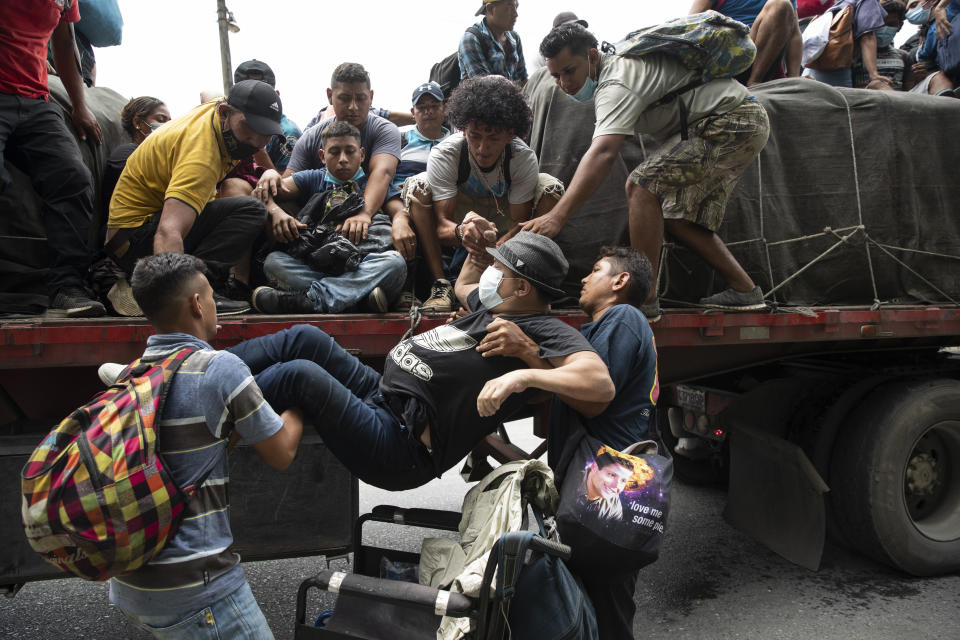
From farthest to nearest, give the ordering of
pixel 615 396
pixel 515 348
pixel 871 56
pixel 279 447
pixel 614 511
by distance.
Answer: pixel 871 56 < pixel 615 396 < pixel 515 348 < pixel 614 511 < pixel 279 447

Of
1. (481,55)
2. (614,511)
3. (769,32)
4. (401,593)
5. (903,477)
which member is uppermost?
(769,32)

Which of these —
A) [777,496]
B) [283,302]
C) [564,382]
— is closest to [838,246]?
[777,496]

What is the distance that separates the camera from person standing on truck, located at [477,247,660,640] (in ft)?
7.08

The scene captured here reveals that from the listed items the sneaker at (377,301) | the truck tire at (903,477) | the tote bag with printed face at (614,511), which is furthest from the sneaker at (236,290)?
the truck tire at (903,477)

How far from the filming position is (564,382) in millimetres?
2004

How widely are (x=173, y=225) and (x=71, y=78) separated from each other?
1052mm

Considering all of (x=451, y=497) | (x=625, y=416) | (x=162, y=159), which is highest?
(x=162, y=159)

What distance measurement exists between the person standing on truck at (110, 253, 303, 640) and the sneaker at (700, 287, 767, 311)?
2429 millimetres

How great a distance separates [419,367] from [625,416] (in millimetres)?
722

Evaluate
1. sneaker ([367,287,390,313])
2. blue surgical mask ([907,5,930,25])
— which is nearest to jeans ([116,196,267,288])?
sneaker ([367,287,390,313])

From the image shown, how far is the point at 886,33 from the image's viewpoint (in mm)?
5668

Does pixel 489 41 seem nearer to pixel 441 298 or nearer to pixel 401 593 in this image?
pixel 441 298

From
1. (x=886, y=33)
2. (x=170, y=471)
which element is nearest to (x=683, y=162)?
(x=170, y=471)

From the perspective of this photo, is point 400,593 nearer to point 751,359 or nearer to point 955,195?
point 751,359
